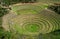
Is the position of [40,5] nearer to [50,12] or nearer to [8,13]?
[50,12]

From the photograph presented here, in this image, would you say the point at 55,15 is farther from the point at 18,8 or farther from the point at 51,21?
the point at 18,8

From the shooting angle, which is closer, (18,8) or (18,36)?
(18,36)

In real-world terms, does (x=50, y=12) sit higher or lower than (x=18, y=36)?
higher

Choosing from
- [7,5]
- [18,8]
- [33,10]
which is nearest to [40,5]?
[33,10]

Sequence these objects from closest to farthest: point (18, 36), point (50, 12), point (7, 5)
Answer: point (18, 36) → point (50, 12) → point (7, 5)

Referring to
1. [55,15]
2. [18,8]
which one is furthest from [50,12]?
[18,8]

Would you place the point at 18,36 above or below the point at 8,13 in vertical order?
below

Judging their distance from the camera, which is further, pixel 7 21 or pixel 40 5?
pixel 40 5

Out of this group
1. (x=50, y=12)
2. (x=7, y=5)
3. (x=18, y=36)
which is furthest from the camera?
(x=7, y=5)
